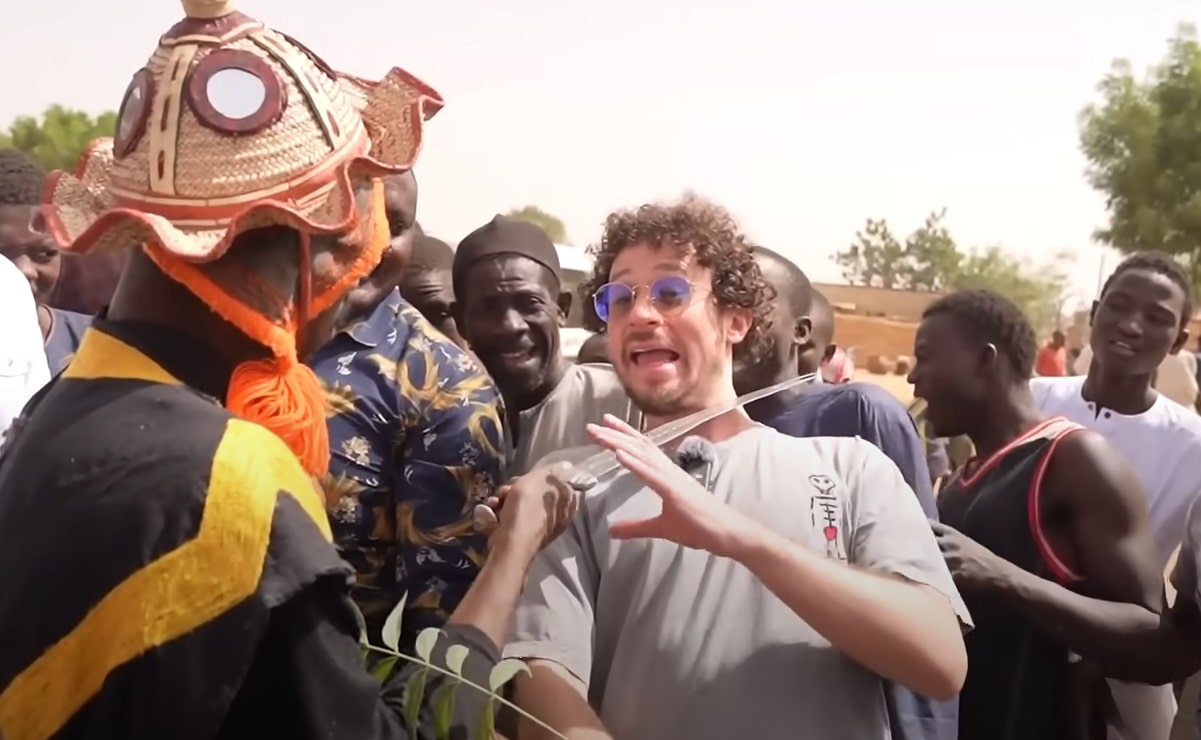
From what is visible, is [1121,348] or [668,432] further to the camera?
[1121,348]

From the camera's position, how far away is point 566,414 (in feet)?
11.1

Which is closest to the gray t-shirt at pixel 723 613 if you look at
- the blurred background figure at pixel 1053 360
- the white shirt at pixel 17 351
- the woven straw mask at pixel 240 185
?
the woven straw mask at pixel 240 185

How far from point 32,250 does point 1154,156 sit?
1257 inches

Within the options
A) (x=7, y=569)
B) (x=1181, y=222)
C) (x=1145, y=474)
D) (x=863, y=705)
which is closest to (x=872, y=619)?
(x=863, y=705)

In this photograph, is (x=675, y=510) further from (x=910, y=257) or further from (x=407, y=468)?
(x=910, y=257)

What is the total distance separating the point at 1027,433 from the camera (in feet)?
10.8

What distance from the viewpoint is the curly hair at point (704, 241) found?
101 inches

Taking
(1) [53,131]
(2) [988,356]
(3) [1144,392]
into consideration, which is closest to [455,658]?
(2) [988,356]

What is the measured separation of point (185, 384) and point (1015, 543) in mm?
2319

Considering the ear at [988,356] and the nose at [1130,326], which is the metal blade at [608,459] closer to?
the ear at [988,356]

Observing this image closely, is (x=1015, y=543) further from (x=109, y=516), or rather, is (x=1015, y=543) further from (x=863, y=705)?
(x=109, y=516)

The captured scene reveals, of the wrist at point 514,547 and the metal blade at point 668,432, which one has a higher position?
the metal blade at point 668,432

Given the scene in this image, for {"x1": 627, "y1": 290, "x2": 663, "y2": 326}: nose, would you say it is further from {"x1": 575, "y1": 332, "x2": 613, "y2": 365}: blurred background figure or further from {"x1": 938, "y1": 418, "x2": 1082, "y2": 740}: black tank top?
{"x1": 575, "y1": 332, "x2": 613, "y2": 365}: blurred background figure

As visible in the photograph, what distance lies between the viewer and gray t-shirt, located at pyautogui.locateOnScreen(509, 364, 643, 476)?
3305 millimetres
